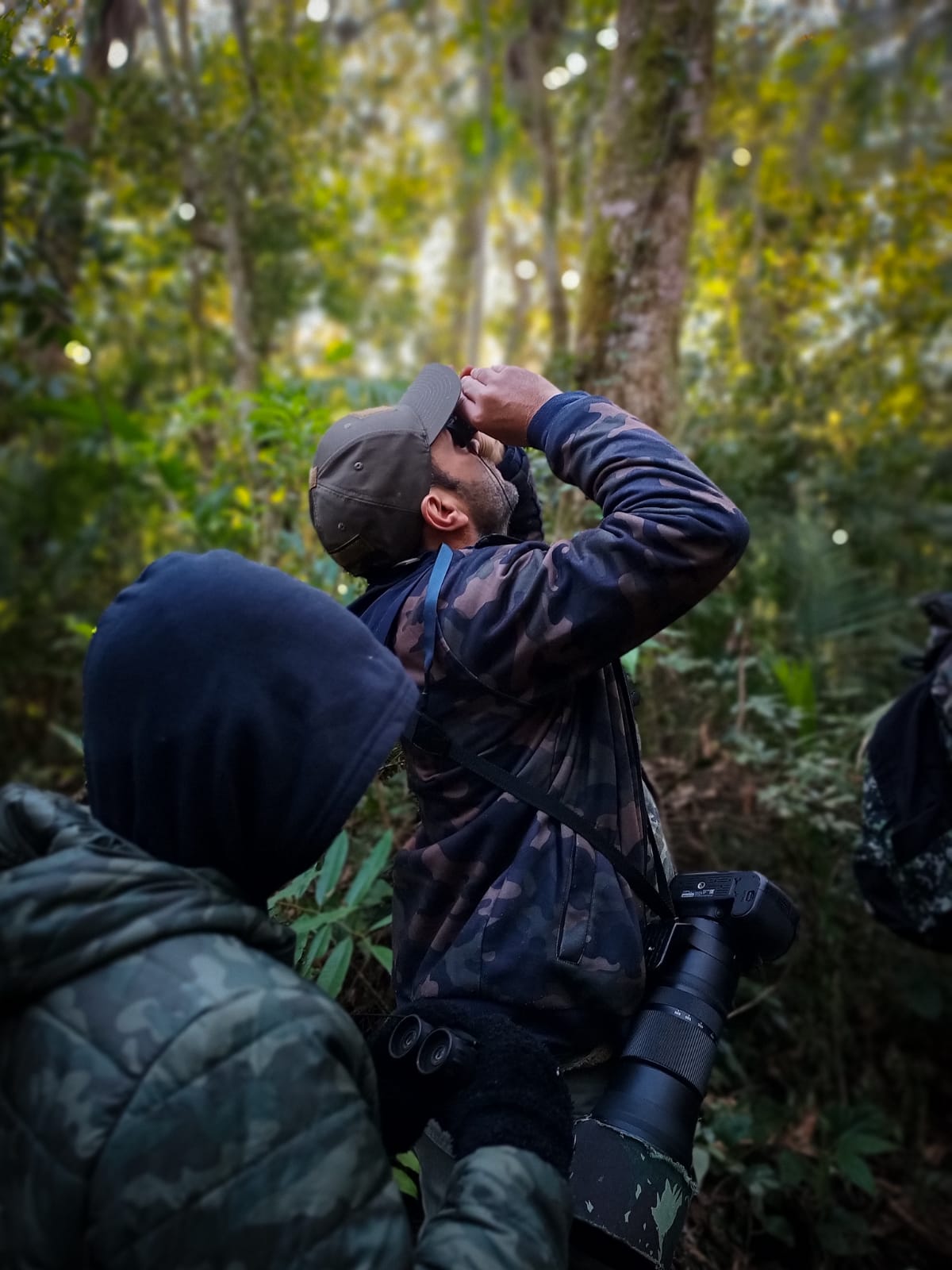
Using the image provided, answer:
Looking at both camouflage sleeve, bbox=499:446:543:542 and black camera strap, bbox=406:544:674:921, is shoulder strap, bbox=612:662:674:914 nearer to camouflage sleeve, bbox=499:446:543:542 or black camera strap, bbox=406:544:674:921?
black camera strap, bbox=406:544:674:921

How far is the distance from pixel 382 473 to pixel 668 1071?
1.19m

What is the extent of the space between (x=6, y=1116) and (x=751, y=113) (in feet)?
35.1

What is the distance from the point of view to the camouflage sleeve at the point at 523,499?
210 centimetres

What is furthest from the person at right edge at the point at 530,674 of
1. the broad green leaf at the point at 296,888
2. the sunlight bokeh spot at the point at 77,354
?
the sunlight bokeh spot at the point at 77,354

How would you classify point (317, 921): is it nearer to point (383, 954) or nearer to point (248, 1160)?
point (383, 954)

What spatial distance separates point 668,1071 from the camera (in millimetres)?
1498

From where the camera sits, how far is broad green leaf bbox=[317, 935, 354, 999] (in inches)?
77.8

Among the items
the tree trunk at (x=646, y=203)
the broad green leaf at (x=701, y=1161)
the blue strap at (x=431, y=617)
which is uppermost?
the tree trunk at (x=646, y=203)

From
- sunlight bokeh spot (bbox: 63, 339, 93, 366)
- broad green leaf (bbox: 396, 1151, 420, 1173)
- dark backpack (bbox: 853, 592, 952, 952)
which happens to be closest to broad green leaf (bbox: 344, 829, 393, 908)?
broad green leaf (bbox: 396, 1151, 420, 1173)

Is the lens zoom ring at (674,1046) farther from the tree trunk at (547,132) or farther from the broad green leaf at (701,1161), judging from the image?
the tree trunk at (547,132)

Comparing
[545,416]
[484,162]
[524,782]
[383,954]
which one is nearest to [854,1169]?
[383,954]

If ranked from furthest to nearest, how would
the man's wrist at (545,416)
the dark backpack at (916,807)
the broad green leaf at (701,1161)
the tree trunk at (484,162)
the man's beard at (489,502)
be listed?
the tree trunk at (484,162)
the dark backpack at (916,807)
the broad green leaf at (701,1161)
the man's beard at (489,502)
the man's wrist at (545,416)

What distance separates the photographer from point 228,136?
720 cm

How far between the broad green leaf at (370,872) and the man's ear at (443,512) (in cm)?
85
